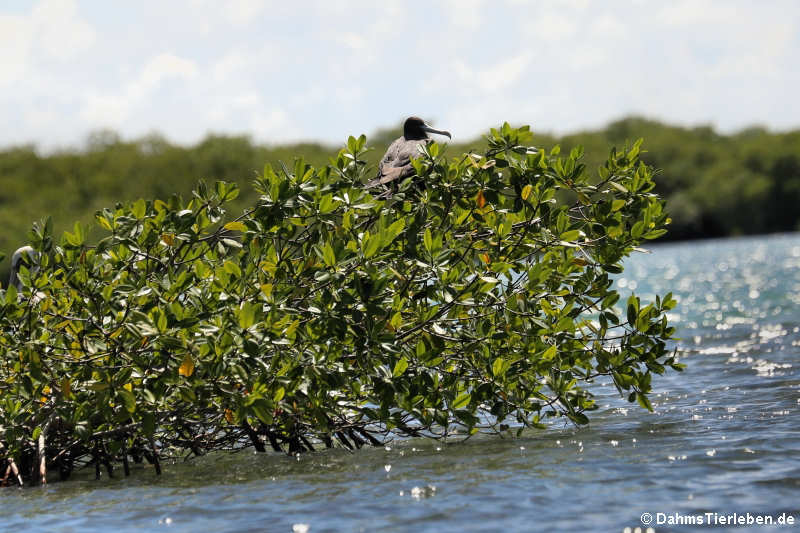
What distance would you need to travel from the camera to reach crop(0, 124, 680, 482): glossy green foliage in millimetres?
8328

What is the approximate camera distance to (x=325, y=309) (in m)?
8.55

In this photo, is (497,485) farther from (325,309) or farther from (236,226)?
(236,226)

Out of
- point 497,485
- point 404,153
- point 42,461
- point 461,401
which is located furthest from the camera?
point 404,153

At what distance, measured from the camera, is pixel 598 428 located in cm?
1014

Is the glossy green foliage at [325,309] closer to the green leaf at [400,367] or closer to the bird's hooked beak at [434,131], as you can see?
the green leaf at [400,367]

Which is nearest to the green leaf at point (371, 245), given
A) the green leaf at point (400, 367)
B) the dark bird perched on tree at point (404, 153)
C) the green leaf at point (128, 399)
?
the green leaf at point (400, 367)

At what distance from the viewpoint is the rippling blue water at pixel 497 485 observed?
22.9 feet

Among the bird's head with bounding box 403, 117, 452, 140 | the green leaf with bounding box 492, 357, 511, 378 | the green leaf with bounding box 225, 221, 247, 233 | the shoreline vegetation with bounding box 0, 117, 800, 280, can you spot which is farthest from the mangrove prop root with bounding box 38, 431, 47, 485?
the shoreline vegetation with bounding box 0, 117, 800, 280

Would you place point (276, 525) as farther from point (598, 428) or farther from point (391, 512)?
point (598, 428)

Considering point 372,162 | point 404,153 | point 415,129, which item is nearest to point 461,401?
point 404,153

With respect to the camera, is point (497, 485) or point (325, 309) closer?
point (497, 485)

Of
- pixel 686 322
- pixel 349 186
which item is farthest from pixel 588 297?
pixel 686 322

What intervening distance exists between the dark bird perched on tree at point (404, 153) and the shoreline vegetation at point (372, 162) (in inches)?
1268

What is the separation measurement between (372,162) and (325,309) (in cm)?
3503
